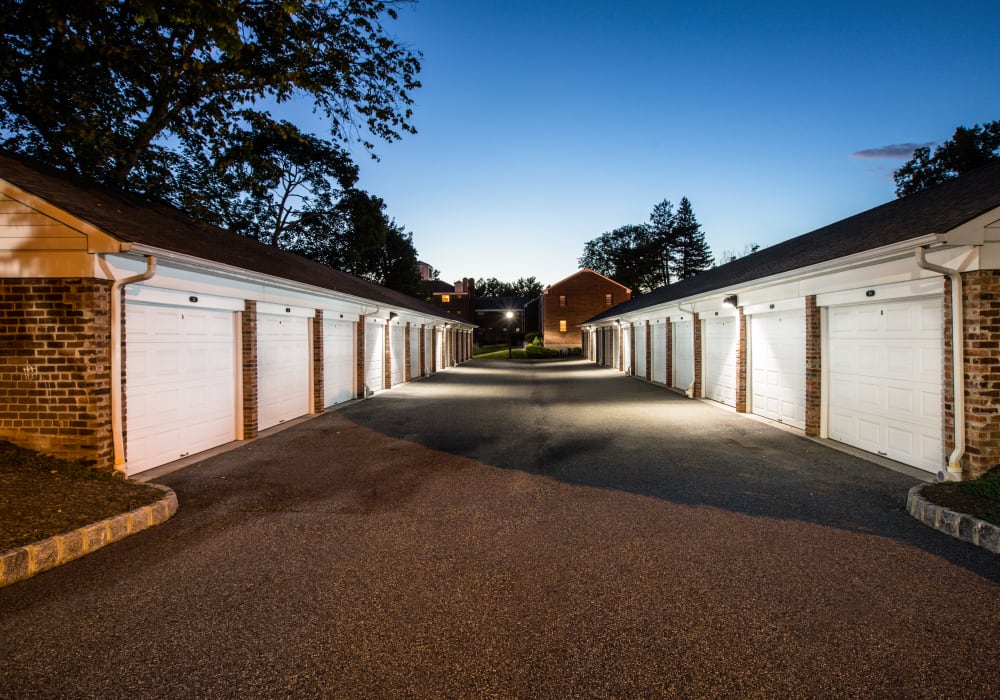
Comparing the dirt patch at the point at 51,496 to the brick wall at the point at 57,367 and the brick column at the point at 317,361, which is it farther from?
the brick column at the point at 317,361

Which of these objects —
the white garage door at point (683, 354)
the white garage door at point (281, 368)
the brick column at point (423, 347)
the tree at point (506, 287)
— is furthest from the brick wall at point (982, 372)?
the tree at point (506, 287)

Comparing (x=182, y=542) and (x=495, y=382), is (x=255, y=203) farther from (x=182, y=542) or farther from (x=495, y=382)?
(x=182, y=542)

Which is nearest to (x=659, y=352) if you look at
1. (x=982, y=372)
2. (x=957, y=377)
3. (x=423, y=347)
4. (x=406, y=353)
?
(x=406, y=353)

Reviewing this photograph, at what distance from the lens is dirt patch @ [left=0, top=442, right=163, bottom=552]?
4.64 metres

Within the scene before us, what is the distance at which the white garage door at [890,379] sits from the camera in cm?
726

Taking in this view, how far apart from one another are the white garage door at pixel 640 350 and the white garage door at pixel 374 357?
12.6 metres

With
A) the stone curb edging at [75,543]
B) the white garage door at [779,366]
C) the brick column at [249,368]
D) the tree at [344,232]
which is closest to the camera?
the stone curb edging at [75,543]

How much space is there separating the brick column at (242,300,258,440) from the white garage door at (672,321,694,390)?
1368cm

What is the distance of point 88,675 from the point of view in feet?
9.75

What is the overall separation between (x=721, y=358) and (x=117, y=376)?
14.4 m

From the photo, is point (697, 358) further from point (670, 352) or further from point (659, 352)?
point (659, 352)

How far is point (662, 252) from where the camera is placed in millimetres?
89812

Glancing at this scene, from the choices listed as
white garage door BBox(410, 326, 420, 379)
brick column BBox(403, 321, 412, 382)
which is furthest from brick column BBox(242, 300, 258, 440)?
white garage door BBox(410, 326, 420, 379)

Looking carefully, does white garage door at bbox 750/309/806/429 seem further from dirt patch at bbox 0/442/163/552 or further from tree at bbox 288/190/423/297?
tree at bbox 288/190/423/297
